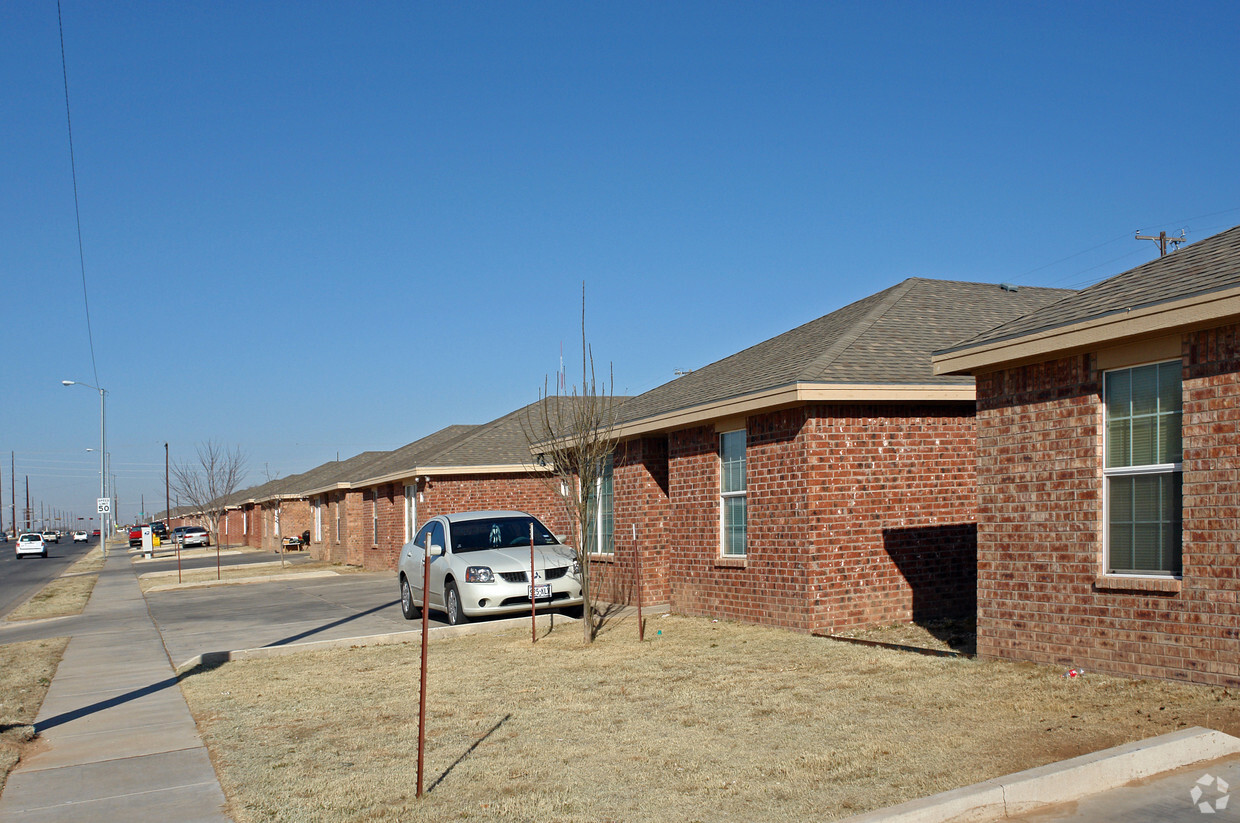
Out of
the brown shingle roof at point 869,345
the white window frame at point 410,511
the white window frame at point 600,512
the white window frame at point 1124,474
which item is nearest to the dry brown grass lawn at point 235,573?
the white window frame at point 410,511

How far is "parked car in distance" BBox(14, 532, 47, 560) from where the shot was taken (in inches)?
2504

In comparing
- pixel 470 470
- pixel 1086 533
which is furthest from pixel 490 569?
pixel 470 470

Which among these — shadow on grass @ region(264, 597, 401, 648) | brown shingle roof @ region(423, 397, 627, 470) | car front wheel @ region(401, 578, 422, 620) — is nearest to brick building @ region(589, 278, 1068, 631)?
car front wheel @ region(401, 578, 422, 620)

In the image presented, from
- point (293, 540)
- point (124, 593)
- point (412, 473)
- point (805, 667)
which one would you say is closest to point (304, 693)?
point (805, 667)

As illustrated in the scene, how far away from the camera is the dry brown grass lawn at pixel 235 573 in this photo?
3067 centimetres

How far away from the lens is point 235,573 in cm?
3391

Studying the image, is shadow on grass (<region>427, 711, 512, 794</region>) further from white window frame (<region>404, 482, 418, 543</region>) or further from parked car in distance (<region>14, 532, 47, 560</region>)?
parked car in distance (<region>14, 532, 47, 560</region>)

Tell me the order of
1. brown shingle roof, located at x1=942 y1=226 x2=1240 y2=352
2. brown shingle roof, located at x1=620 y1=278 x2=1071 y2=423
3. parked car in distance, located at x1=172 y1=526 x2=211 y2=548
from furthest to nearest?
parked car in distance, located at x1=172 y1=526 x2=211 y2=548, brown shingle roof, located at x1=620 y1=278 x2=1071 y2=423, brown shingle roof, located at x1=942 y1=226 x2=1240 y2=352

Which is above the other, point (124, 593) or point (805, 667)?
point (805, 667)

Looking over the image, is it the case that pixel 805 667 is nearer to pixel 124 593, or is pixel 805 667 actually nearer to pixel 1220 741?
pixel 1220 741

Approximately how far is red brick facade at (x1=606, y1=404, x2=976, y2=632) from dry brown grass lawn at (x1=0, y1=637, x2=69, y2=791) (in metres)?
7.92

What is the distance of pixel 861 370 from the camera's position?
486 inches

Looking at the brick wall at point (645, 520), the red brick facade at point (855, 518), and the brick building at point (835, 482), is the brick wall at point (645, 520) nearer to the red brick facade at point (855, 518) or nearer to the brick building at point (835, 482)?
the brick building at point (835, 482)

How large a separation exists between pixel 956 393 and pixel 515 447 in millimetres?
16442
